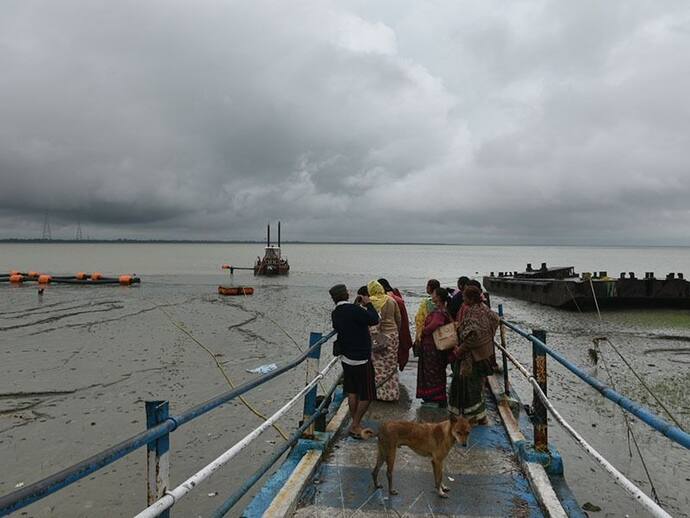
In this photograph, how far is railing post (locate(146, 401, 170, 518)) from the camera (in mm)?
2406

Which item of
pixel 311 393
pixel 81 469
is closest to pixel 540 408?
pixel 311 393

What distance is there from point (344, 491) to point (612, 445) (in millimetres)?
5561

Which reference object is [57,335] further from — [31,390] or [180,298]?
[180,298]

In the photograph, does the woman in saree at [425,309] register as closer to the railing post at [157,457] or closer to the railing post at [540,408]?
the railing post at [540,408]

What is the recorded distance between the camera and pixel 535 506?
12.5 ft

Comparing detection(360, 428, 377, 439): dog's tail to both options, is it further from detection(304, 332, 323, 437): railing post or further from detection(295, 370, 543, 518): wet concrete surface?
detection(304, 332, 323, 437): railing post

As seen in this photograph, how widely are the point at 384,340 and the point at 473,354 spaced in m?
1.46

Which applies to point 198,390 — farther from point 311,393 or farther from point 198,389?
point 311,393

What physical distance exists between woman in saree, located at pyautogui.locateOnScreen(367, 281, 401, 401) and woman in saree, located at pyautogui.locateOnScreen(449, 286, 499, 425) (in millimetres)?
1201

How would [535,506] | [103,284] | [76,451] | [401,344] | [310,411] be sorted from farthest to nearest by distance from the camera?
1. [103,284]
2. [76,451]
3. [401,344]
4. [310,411]
5. [535,506]

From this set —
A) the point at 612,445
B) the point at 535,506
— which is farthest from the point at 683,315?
the point at 535,506

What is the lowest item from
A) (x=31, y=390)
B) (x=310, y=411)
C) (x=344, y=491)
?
(x=31, y=390)

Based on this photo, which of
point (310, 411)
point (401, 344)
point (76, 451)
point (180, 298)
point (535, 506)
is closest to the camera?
point (535, 506)

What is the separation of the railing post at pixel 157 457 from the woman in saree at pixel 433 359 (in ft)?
13.9
